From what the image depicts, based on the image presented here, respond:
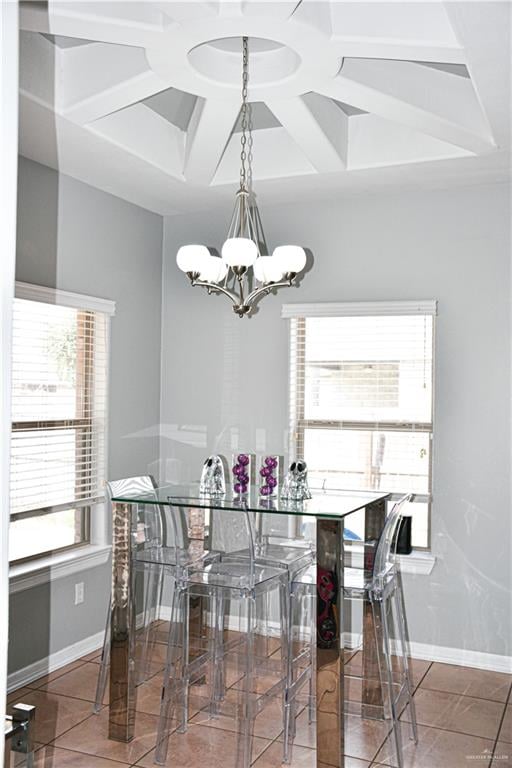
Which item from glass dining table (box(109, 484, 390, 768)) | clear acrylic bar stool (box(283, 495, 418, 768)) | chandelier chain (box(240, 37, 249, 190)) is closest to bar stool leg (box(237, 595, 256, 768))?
clear acrylic bar stool (box(283, 495, 418, 768))

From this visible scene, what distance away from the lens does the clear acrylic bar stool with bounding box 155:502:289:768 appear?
244 centimetres

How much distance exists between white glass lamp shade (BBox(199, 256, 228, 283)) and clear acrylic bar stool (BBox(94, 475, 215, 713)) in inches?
32.3

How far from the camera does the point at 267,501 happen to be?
2539mm

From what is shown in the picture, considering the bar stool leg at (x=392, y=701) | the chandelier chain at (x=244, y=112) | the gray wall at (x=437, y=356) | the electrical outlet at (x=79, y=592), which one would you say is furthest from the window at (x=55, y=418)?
the bar stool leg at (x=392, y=701)

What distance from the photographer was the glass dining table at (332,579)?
7.25 feet

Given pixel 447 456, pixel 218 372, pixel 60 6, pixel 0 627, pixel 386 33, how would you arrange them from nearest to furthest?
pixel 0 627, pixel 60 6, pixel 386 33, pixel 447 456, pixel 218 372

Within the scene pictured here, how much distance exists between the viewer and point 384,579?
2574 millimetres

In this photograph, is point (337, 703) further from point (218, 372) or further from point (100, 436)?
point (218, 372)

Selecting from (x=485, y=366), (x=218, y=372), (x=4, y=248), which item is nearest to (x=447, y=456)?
(x=485, y=366)

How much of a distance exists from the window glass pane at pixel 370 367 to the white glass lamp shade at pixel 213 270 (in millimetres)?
663

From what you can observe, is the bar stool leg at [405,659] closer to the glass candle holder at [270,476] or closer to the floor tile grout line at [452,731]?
the floor tile grout line at [452,731]

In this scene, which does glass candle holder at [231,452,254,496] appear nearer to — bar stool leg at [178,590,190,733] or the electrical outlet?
bar stool leg at [178,590,190,733]

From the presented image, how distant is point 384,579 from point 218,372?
1.26m

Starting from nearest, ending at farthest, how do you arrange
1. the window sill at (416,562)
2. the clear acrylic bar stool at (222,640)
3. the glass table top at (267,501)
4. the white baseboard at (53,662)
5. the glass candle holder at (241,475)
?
the white baseboard at (53,662), the glass table top at (267,501), the clear acrylic bar stool at (222,640), the glass candle holder at (241,475), the window sill at (416,562)
